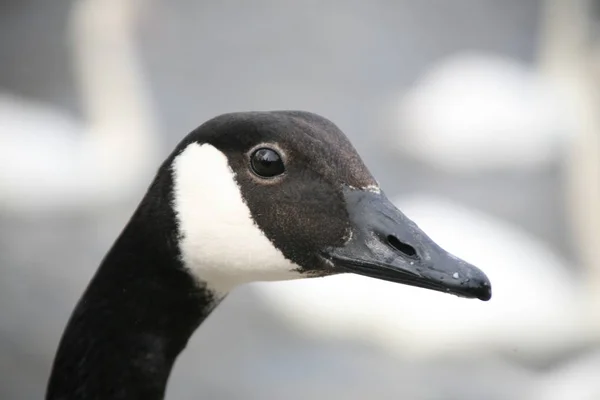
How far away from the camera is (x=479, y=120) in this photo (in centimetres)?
486

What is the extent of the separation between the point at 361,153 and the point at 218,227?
10.3 ft

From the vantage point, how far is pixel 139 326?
1501mm

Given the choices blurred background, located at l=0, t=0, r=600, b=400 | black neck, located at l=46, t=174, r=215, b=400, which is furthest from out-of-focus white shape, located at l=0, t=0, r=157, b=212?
black neck, located at l=46, t=174, r=215, b=400

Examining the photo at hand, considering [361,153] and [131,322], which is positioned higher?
[361,153]

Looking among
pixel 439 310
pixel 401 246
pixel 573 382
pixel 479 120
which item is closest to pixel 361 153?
pixel 479 120

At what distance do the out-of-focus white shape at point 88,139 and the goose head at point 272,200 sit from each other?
8.48ft

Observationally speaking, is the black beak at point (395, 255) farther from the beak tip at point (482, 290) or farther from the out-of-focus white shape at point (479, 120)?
the out-of-focus white shape at point (479, 120)

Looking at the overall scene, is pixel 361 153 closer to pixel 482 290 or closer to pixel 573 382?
pixel 573 382

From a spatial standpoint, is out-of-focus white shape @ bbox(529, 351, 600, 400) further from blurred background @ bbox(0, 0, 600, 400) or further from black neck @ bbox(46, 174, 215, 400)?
black neck @ bbox(46, 174, 215, 400)

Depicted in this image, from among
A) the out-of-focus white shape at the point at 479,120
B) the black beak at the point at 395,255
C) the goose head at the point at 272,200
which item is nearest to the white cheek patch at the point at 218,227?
the goose head at the point at 272,200

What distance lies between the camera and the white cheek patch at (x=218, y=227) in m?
1.39

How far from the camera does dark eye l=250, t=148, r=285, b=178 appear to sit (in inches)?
54.4

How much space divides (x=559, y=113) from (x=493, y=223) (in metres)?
1.27

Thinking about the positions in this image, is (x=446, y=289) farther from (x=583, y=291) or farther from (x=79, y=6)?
(x=79, y=6)
